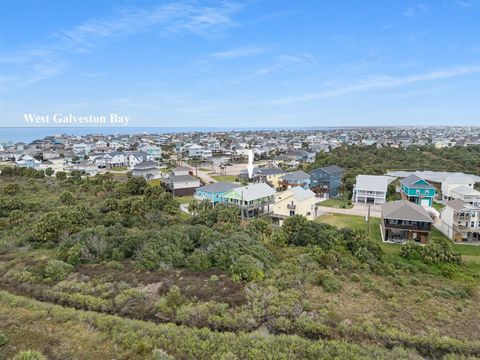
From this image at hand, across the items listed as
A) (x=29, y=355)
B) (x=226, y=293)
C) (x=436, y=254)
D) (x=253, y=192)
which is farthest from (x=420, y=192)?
(x=29, y=355)

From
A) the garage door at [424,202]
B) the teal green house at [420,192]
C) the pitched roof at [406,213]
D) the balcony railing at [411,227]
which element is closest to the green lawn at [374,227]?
the balcony railing at [411,227]

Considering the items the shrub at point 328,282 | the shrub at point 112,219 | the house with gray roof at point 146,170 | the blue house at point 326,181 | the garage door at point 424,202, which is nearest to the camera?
the shrub at point 328,282

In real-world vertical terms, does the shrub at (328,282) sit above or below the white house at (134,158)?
below

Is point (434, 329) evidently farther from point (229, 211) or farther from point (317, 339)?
point (229, 211)

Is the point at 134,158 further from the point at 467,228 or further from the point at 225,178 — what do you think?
the point at 467,228

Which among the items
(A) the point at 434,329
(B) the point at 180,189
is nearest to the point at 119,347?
(A) the point at 434,329

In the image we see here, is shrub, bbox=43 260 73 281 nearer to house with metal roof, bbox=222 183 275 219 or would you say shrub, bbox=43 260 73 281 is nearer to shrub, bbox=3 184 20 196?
house with metal roof, bbox=222 183 275 219

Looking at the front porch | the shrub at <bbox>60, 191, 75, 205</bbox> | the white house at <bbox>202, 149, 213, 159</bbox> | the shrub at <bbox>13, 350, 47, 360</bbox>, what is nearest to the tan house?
the front porch

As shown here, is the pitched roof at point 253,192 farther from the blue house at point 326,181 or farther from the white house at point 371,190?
the white house at point 371,190
